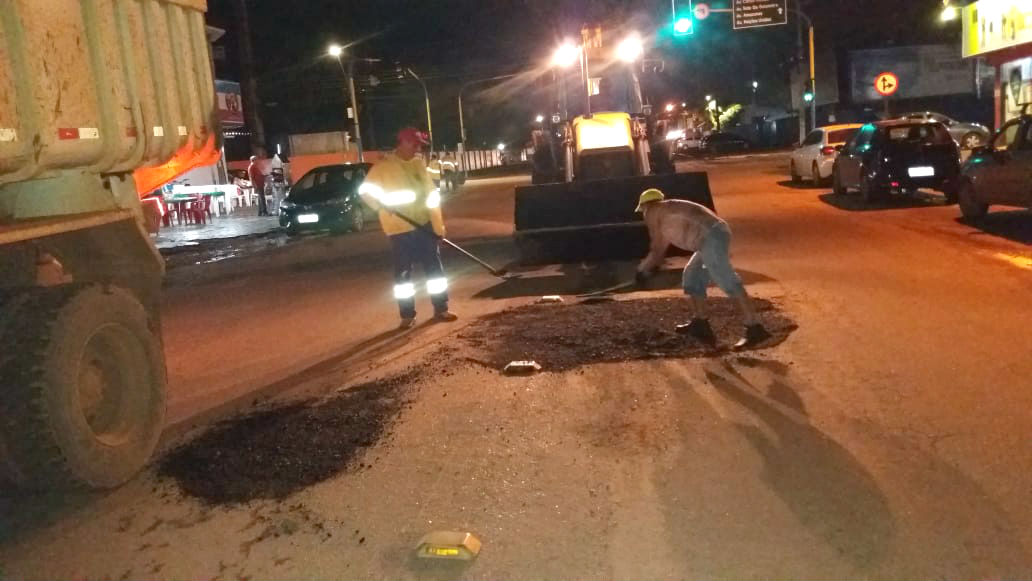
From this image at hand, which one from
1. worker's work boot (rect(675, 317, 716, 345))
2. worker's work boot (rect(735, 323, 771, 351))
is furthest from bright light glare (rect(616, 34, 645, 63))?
worker's work boot (rect(735, 323, 771, 351))

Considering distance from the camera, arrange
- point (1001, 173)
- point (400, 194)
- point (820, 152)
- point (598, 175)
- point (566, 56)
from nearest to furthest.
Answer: point (400, 194) < point (1001, 173) < point (598, 175) < point (566, 56) < point (820, 152)

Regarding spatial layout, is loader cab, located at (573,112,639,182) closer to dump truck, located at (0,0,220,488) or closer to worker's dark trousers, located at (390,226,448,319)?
worker's dark trousers, located at (390,226,448,319)

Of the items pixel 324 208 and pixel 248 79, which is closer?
pixel 324 208

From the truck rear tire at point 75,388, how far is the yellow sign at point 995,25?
22.5 m

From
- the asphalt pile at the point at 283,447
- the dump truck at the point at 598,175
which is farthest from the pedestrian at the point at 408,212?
the dump truck at the point at 598,175

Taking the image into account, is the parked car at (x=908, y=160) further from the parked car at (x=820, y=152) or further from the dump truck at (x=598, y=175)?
the dump truck at (x=598, y=175)

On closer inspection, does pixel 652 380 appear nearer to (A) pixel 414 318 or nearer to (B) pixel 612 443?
(B) pixel 612 443

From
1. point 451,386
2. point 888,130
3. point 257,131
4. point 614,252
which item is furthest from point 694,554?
point 257,131

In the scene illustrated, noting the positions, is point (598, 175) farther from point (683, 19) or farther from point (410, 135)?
point (683, 19)

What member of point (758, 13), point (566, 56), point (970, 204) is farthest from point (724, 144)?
point (970, 204)

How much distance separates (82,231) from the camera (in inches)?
218

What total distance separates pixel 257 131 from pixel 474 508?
27.2m

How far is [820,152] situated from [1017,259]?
12.1 metres

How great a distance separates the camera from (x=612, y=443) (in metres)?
5.54
